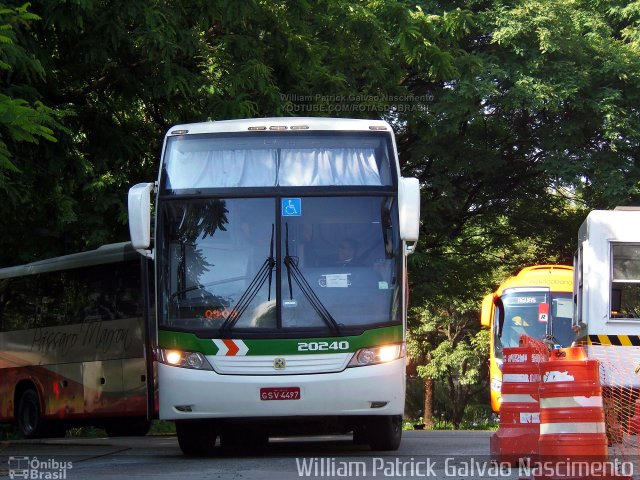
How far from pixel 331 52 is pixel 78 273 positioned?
5716 mm

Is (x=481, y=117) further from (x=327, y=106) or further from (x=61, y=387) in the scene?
Result: (x=61, y=387)

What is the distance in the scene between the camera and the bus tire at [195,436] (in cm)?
1322

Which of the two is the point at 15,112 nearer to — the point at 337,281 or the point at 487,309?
the point at 337,281

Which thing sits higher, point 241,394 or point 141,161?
point 141,161

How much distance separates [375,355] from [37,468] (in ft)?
11.4

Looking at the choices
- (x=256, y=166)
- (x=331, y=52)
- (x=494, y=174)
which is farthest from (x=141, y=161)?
(x=494, y=174)

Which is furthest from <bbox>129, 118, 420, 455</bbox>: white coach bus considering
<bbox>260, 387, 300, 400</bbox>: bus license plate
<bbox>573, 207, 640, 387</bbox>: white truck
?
<bbox>573, 207, 640, 387</bbox>: white truck

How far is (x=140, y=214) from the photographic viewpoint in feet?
40.7

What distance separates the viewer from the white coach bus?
1215 cm

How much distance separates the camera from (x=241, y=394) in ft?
39.6

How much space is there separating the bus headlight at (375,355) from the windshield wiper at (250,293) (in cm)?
107

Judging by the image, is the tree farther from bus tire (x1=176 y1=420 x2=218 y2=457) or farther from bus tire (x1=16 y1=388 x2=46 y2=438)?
bus tire (x1=16 y1=388 x2=46 y2=438)

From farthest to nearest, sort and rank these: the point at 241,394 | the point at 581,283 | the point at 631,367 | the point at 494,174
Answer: the point at 494,174, the point at 581,283, the point at 631,367, the point at 241,394

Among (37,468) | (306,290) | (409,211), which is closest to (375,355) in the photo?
(306,290)
